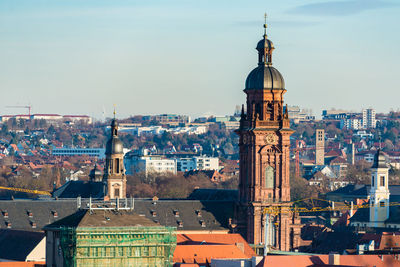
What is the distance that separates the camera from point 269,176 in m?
123

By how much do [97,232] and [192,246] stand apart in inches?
866

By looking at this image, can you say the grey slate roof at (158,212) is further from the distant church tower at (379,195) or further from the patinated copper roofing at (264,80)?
the distant church tower at (379,195)

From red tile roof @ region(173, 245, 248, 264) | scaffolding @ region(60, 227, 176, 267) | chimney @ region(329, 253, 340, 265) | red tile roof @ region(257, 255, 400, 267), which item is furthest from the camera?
red tile roof @ region(173, 245, 248, 264)

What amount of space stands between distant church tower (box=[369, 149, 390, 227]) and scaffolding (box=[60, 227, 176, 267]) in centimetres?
7788

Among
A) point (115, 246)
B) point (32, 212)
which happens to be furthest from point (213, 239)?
point (115, 246)

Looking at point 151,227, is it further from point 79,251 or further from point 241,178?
point 241,178

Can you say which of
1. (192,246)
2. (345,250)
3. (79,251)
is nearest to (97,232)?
(79,251)

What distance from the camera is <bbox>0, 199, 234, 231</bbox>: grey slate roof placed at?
119 metres

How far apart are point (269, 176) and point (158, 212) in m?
8.42

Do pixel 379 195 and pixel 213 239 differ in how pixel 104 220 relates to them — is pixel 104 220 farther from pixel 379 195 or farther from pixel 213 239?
pixel 379 195

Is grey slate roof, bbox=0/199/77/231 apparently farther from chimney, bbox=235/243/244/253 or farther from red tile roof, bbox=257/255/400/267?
red tile roof, bbox=257/255/400/267

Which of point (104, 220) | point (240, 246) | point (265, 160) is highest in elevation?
point (265, 160)

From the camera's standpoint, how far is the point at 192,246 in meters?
102

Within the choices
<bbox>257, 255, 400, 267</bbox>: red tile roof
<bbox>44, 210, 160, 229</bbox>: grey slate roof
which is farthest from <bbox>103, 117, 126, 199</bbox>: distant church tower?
<bbox>44, 210, 160, 229</bbox>: grey slate roof
